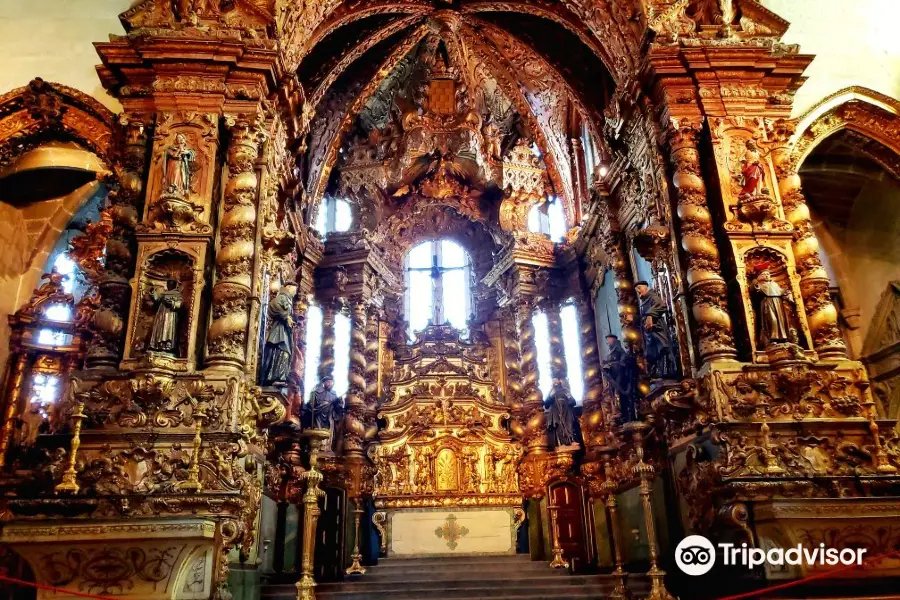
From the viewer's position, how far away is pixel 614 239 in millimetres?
13000

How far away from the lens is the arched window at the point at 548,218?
16.9 meters

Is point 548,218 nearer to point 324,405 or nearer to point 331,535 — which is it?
point 324,405

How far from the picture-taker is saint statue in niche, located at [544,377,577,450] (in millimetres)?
13555

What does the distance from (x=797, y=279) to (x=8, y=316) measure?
537 inches

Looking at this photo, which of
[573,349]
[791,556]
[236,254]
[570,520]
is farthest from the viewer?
[573,349]

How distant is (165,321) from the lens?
346 inches

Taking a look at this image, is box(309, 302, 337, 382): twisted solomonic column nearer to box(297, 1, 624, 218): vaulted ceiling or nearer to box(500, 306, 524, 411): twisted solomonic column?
box(297, 1, 624, 218): vaulted ceiling

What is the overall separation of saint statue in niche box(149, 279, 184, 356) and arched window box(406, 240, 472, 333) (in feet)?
26.1

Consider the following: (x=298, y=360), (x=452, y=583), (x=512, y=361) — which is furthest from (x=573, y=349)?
(x=452, y=583)

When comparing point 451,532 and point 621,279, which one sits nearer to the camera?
point 621,279

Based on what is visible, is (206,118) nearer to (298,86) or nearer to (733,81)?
(298,86)

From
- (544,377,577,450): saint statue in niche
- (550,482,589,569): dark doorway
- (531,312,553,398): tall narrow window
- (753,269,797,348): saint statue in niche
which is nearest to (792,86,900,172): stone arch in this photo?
(753,269,797,348): saint statue in niche

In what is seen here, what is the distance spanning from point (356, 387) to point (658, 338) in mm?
7097

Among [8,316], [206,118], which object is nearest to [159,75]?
[206,118]
